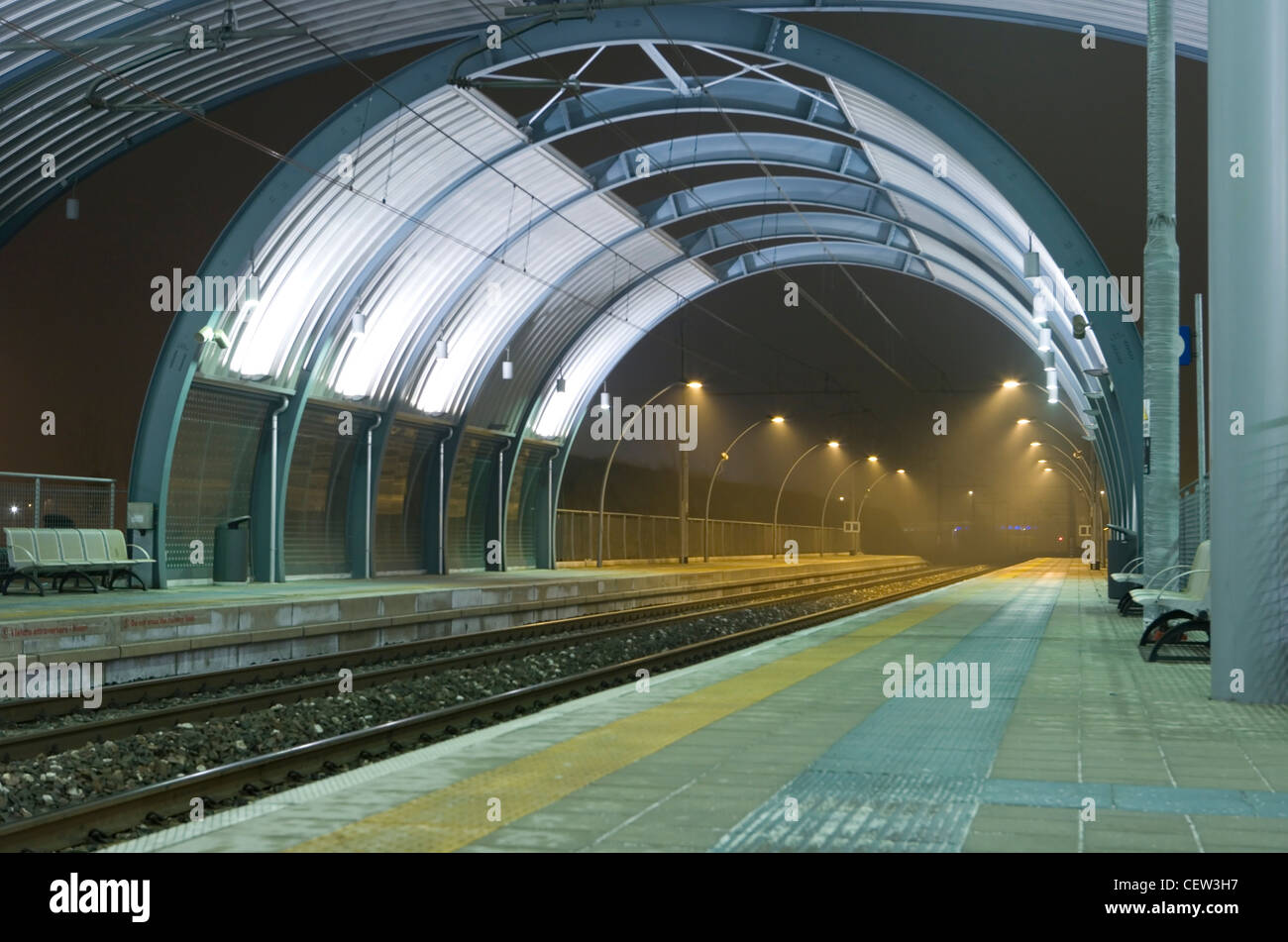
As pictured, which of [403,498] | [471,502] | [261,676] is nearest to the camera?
[261,676]

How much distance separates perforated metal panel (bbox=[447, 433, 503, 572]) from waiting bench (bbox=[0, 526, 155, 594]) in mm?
12176

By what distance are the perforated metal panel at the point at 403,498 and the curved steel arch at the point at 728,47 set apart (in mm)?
8164

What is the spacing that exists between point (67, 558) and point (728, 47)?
13761 mm

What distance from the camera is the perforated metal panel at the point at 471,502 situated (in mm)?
36281

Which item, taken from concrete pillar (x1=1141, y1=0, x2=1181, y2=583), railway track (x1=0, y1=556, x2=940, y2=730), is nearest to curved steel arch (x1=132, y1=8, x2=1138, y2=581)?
concrete pillar (x1=1141, y1=0, x2=1181, y2=583)

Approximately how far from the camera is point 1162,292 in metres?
15.7

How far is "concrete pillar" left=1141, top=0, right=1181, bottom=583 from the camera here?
15.3 m

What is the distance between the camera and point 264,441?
2803cm

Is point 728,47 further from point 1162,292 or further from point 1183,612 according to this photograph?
point 1183,612

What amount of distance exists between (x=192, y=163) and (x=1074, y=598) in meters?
20.8

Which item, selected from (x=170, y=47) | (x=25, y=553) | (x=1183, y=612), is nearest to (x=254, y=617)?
(x=25, y=553)

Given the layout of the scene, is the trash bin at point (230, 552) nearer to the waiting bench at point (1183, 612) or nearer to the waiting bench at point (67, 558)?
the waiting bench at point (67, 558)

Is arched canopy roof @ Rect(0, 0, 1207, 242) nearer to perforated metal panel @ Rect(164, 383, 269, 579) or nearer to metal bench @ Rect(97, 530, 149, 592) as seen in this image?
perforated metal panel @ Rect(164, 383, 269, 579)
